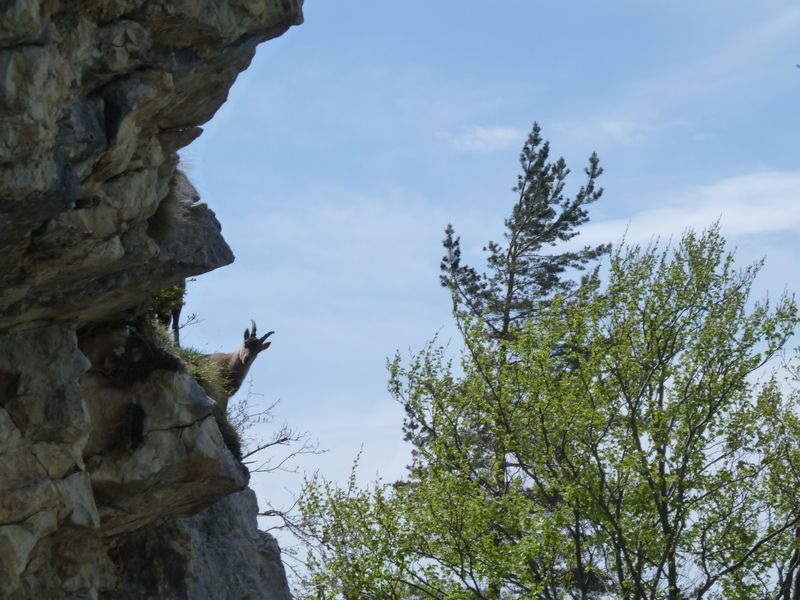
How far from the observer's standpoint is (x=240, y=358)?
Answer: 18094mm

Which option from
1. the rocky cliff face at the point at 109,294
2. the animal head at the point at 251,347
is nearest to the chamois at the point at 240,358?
the animal head at the point at 251,347

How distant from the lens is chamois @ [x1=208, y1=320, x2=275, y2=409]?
1795 centimetres

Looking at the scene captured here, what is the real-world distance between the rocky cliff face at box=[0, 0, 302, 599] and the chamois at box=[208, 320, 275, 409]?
2734 mm

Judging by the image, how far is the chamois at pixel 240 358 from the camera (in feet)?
58.9

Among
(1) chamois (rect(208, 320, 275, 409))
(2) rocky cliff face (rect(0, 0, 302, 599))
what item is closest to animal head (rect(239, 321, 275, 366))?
(1) chamois (rect(208, 320, 275, 409))

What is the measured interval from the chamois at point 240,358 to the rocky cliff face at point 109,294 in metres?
2.73

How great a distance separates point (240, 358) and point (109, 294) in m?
6.05

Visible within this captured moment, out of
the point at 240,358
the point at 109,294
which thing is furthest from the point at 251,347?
the point at 109,294

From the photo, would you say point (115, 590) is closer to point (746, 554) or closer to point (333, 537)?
point (333, 537)

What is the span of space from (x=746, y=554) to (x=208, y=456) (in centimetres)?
1186

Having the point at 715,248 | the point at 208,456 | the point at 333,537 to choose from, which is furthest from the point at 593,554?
the point at 208,456

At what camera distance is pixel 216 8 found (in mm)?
10602

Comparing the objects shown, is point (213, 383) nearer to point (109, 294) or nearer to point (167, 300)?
point (167, 300)

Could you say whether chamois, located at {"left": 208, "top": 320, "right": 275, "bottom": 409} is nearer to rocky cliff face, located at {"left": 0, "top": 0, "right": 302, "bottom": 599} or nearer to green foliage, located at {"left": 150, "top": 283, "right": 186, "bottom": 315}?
green foliage, located at {"left": 150, "top": 283, "right": 186, "bottom": 315}
